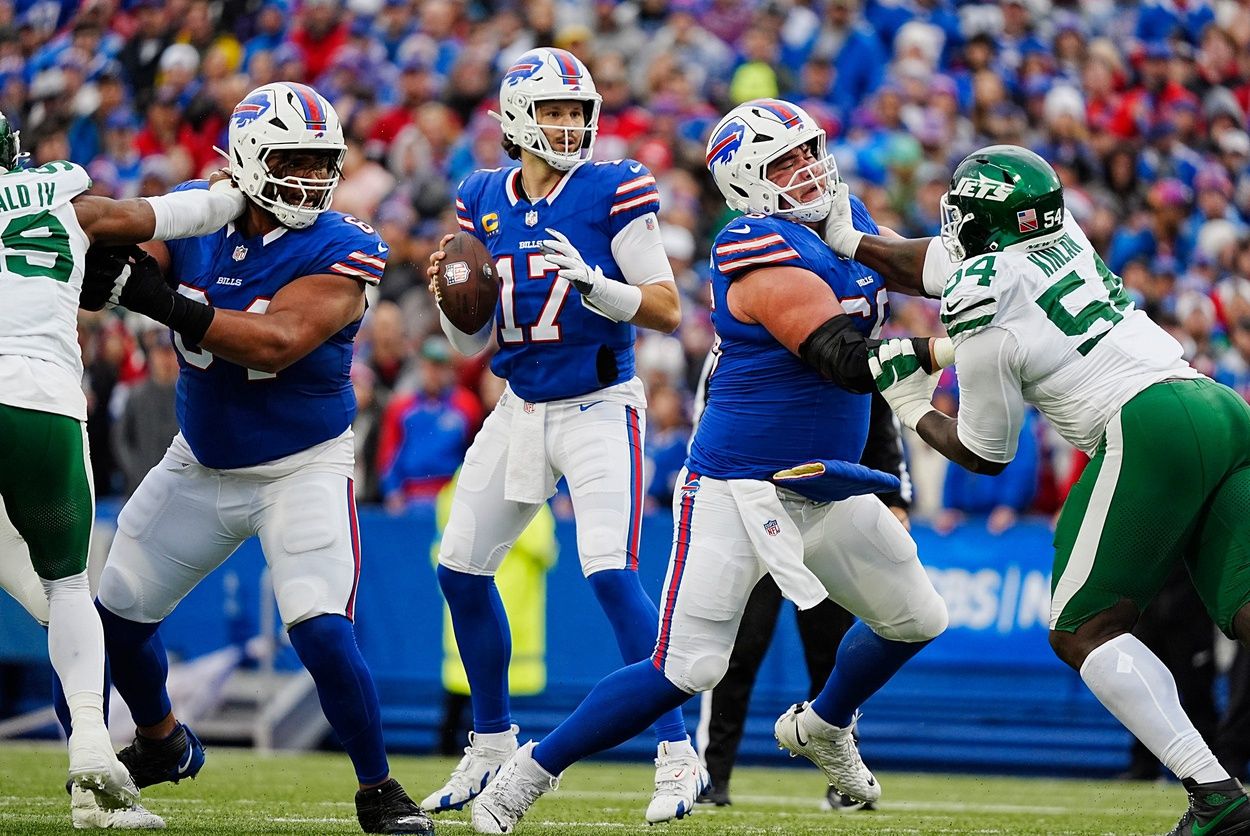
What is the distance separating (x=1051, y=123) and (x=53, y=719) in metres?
8.00

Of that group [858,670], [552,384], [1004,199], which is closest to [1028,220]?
[1004,199]

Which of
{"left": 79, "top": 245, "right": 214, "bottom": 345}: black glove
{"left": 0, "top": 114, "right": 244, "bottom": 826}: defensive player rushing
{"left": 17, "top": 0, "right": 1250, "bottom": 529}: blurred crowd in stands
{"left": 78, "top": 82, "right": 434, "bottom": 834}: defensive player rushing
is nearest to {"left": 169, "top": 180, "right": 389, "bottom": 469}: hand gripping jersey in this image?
{"left": 78, "top": 82, "right": 434, "bottom": 834}: defensive player rushing

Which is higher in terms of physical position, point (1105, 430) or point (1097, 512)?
point (1105, 430)

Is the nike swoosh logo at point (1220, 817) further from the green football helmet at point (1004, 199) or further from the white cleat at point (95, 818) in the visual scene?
the white cleat at point (95, 818)

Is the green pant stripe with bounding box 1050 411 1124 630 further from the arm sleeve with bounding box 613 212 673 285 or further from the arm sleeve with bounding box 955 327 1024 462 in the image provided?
the arm sleeve with bounding box 613 212 673 285

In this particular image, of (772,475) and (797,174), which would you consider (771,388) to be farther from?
(797,174)

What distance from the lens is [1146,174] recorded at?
40.9ft

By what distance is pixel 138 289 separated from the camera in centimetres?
482

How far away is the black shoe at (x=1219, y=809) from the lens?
4336 millimetres

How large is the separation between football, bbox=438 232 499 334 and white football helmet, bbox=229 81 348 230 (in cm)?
46

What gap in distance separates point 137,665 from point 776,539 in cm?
196


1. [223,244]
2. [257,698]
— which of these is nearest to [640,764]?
[257,698]

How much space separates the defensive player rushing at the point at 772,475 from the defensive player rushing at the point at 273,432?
0.67m

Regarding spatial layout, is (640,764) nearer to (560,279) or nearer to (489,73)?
(560,279)
